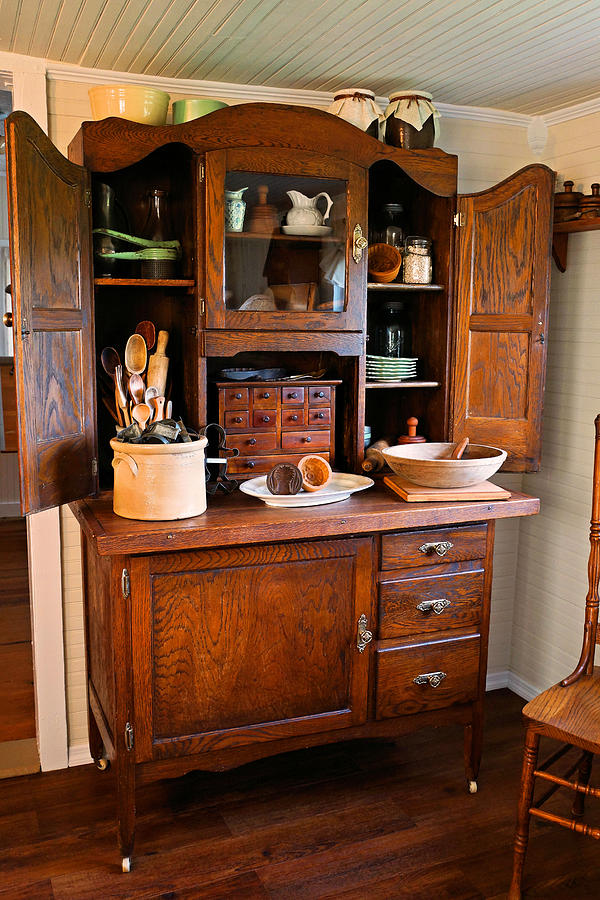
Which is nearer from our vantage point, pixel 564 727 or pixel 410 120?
pixel 564 727

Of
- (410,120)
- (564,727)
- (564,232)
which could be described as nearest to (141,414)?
(410,120)

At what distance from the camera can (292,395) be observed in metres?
2.80

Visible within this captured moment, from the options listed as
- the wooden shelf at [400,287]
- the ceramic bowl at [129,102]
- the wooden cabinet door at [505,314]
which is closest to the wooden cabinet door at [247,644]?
the wooden cabinet door at [505,314]

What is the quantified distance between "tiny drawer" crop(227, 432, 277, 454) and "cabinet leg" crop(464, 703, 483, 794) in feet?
3.75

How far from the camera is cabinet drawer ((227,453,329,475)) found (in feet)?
9.04

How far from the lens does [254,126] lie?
2.54 meters

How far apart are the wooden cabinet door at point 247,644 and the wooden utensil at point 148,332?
742 mm

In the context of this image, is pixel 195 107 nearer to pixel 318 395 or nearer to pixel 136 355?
pixel 136 355

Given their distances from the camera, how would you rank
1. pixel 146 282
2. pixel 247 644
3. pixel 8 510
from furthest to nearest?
pixel 8 510
pixel 146 282
pixel 247 644

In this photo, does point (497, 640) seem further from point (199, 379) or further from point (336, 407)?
point (199, 379)

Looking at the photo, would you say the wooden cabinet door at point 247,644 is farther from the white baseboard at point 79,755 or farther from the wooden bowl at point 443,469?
the white baseboard at point 79,755

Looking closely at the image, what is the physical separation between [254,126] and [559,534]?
6.54 ft

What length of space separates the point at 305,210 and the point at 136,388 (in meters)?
0.79

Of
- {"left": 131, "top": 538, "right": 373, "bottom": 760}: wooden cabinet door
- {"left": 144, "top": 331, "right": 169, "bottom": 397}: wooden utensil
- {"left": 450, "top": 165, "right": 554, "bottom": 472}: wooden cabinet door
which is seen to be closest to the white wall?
{"left": 450, "top": 165, "right": 554, "bottom": 472}: wooden cabinet door
